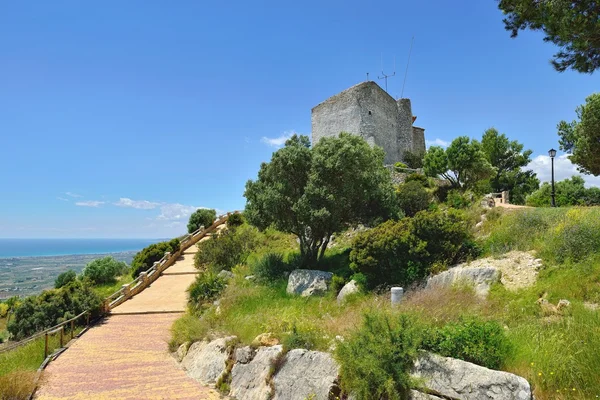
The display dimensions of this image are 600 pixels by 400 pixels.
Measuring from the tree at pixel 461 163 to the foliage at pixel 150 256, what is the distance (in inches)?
698

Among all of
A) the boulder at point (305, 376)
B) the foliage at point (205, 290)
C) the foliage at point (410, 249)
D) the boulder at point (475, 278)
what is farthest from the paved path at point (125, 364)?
the boulder at point (475, 278)

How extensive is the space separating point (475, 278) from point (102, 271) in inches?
802

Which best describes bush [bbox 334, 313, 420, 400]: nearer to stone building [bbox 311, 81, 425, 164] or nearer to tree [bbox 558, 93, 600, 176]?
tree [bbox 558, 93, 600, 176]

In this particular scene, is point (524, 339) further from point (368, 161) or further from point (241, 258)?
point (241, 258)

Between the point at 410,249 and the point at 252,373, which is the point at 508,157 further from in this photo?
the point at 252,373

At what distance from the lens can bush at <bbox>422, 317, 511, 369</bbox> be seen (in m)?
4.76

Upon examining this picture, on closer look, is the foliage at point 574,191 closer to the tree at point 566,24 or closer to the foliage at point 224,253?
the foliage at point 224,253

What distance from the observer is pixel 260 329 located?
7.98 meters

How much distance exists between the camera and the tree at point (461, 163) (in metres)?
23.5

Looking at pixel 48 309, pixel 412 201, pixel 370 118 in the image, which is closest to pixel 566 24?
pixel 412 201

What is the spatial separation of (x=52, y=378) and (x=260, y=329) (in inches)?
181

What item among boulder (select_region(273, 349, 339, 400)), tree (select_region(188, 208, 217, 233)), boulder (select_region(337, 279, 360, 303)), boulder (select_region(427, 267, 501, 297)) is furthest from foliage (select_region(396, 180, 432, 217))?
tree (select_region(188, 208, 217, 233))

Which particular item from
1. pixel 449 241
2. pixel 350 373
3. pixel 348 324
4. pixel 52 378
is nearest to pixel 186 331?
pixel 52 378

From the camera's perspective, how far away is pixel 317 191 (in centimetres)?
1298
